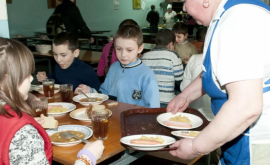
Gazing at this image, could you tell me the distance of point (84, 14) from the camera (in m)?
11.2

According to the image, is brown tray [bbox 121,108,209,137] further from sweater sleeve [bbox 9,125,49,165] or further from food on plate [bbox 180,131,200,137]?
sweater sleeve [bbox 9,125,49,165]

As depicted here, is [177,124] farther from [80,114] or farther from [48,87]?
[48,87]

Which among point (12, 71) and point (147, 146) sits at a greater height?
point (12, 71)

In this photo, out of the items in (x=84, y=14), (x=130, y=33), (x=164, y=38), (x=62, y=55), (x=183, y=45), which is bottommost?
(x=183, y=45)

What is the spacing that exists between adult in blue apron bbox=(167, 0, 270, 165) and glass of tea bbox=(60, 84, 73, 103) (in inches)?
44.7

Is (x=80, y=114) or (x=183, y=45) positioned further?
(x=183, y=45)

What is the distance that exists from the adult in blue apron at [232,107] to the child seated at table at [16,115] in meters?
0.58

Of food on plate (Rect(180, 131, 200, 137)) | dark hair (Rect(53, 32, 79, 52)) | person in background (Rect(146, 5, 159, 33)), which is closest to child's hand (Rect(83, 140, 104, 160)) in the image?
food on plate (Rect(180, 131, 200, 137))

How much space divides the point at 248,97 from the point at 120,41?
5.36ft

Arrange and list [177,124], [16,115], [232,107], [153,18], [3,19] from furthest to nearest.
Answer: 1. [153,18]
2. [3,19]
3. [177,124]
4. [16,115]
5. [232,107]

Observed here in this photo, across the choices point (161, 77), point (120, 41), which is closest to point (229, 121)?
point (120, 41)

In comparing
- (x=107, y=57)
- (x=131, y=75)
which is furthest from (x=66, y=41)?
(x=107, y=57)

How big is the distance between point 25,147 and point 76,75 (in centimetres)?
188

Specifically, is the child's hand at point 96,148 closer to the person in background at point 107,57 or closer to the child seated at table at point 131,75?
the child seated at table at point 131,75
